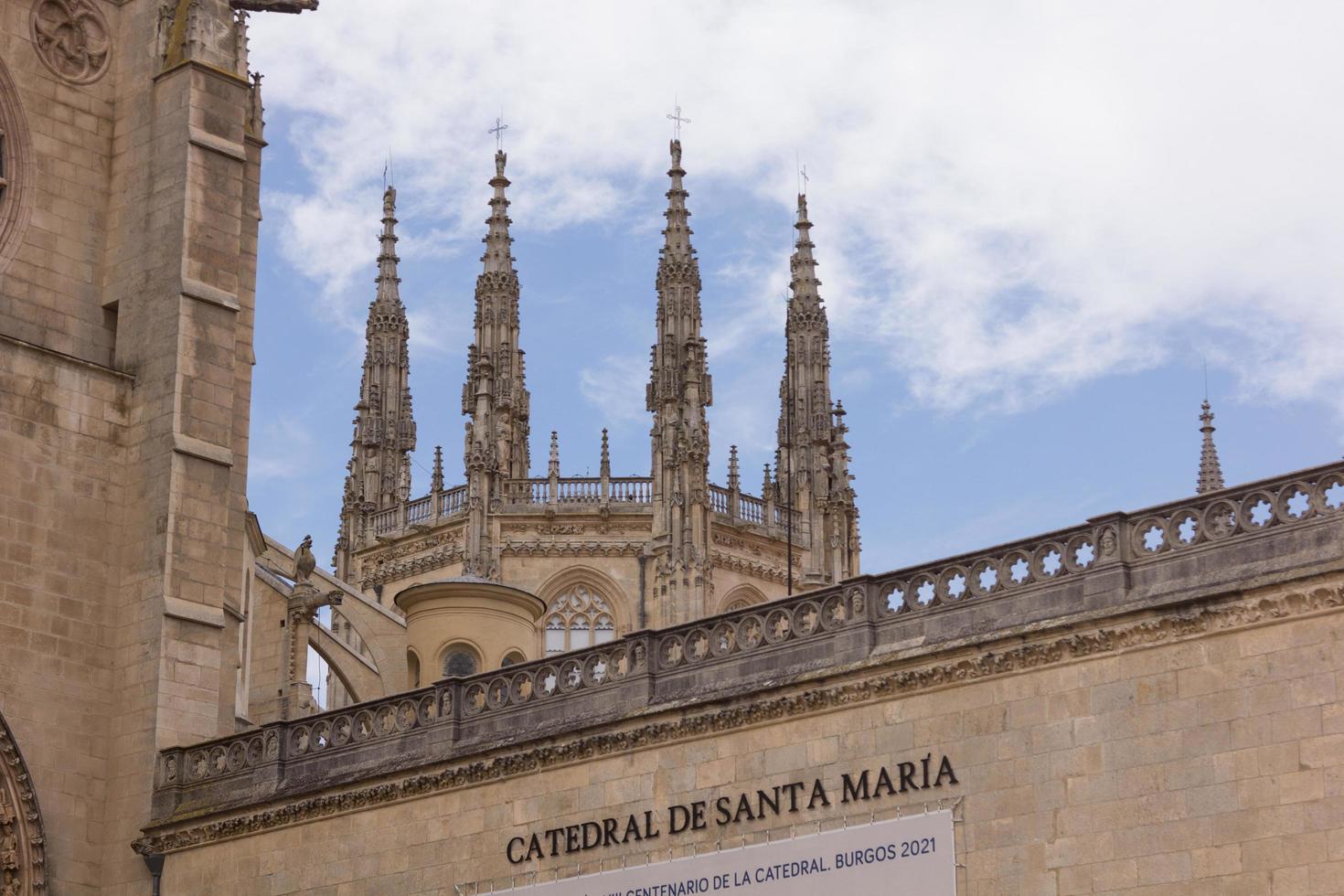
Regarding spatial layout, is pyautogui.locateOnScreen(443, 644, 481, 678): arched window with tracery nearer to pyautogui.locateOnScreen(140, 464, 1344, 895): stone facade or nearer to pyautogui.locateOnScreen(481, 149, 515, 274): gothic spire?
pyautogui.locateOnScreen(140, 464, 1344, 895): stone facade

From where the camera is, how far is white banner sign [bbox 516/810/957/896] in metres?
20.9

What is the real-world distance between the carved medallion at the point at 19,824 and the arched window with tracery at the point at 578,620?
3929 centimetres

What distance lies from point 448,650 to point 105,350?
8.05m

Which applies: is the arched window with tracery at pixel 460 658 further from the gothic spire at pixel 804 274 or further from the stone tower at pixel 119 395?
the gothic spire at pixel 804 274

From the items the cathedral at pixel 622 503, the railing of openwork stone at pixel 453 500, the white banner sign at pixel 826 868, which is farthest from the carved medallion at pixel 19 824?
the railing of openwork stone at pixel 453 500

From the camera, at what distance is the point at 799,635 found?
22672 millimetres

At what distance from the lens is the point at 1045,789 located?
20281 mm

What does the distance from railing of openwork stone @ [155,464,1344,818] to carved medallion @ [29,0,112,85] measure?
947cm

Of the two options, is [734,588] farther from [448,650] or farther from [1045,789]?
[1045,789]

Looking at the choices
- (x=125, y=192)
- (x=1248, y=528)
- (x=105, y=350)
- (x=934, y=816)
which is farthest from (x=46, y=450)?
(x=1248, y=528)

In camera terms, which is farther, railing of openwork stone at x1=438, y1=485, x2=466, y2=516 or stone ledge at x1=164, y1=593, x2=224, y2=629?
railing of openwork stone at x1=438, y1=485, x2=466, y2=516

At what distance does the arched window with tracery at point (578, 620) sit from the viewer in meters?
66.5

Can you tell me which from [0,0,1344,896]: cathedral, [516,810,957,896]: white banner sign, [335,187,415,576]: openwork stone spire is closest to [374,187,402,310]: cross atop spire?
[335,187,415,576]: openwork stone spire

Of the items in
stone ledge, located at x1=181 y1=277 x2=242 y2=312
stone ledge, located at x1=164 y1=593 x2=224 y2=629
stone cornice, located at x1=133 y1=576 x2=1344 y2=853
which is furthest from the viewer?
stone ledge, located at x1=181 y1=277 x2=242 y2=312
